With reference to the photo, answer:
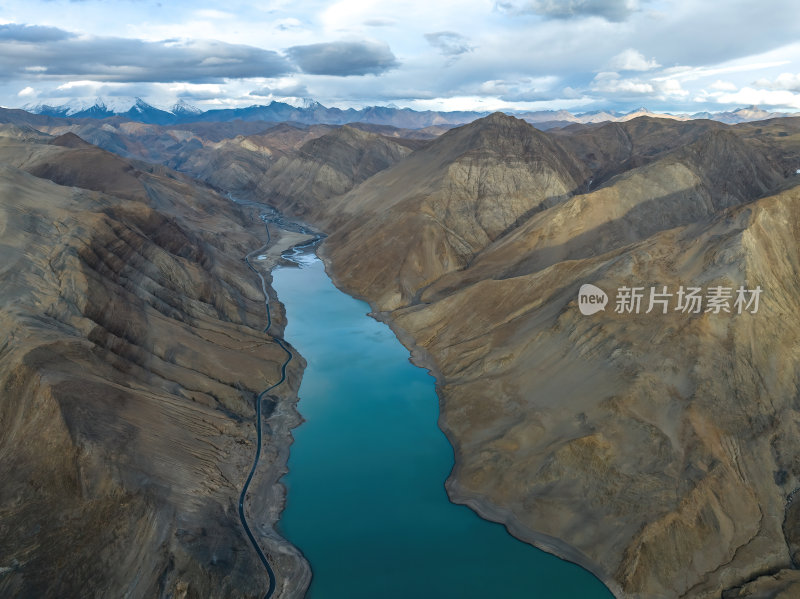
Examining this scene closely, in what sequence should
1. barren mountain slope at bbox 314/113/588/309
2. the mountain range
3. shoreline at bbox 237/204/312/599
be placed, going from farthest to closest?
barren mountain slope at bbox 314/113/588/309 → shoreline at bbox 237/204/312/599 → the mountain range

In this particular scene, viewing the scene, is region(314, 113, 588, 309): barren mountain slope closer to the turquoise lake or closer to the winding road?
the winding road

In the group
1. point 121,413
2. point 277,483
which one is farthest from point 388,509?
point 121,413

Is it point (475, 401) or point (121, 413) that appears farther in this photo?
point (475, 401)

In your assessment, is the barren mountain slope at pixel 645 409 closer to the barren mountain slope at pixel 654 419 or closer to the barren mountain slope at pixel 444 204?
the barren mountain slope at pixel 654 419

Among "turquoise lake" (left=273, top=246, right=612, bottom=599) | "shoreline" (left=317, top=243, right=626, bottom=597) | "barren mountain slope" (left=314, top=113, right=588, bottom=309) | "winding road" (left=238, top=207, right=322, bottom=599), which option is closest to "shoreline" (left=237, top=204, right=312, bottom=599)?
"winding road" (left=238, top=207, right=322, bottom=599)

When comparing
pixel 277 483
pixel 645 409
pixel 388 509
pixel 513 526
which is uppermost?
pixel 645 409

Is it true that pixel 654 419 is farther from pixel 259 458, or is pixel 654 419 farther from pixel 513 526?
pixel 259 458

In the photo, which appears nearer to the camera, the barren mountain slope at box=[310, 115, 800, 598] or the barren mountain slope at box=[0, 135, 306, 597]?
the barren mountain slope at box=[0, 135, 306, 597]

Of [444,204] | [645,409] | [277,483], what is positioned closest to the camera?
[645,409]
